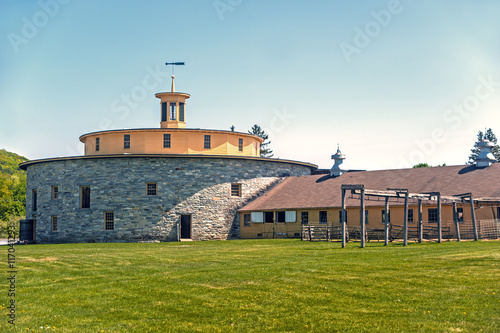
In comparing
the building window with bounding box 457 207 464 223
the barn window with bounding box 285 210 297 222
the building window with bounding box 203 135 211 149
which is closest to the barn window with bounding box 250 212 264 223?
the barn window with bounding box 285 210 297 222

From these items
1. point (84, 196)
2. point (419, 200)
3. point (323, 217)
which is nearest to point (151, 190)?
point (84, 196)

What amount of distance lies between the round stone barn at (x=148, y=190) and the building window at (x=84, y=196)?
8 centimetres

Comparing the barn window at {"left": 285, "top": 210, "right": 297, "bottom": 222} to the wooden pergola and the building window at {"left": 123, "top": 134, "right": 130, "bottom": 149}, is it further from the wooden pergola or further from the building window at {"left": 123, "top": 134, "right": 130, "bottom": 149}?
the building window at {"left": 123, "top": 134, "right": 130, "bottom": 149}

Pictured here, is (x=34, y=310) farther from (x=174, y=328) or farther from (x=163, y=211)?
(x=163, y=211)

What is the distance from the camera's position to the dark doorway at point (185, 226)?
158 ft

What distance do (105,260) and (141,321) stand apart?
12259 mm

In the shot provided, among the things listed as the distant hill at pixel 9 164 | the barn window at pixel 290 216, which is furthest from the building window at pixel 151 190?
the distant hill at pixel 9 164

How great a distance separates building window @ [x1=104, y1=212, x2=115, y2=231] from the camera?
157ft

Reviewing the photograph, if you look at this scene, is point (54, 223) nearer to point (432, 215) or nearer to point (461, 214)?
point (432, 215)

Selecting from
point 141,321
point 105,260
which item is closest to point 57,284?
point 141,321

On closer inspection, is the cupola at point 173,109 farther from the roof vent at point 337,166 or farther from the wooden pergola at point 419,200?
the wooden pergola at point 419,200

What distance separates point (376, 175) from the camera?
4916 centimetres

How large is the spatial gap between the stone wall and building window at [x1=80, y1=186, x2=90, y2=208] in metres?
0.40

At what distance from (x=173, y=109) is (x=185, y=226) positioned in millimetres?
11783
